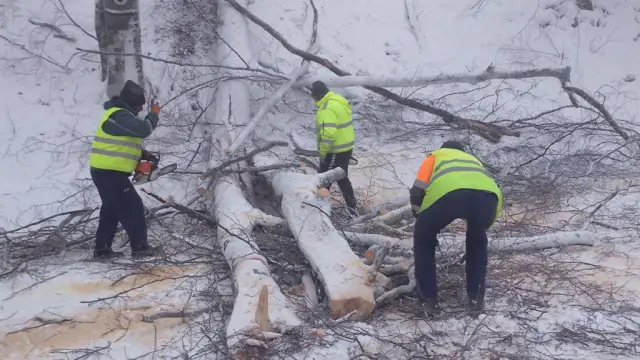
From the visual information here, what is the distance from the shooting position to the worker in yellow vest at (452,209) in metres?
4.85

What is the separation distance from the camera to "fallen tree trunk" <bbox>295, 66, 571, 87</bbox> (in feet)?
28.0

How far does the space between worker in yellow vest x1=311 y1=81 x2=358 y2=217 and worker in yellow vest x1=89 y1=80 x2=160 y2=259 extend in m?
1.97

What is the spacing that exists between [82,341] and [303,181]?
8.24 feet

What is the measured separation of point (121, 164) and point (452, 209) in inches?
119

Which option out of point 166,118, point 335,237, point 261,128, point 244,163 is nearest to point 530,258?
point 335,237

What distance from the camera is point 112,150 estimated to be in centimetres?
609

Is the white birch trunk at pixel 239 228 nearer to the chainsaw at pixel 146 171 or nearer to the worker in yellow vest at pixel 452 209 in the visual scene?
the chainsaw at pixel 146 171

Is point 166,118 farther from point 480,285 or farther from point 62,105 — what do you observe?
point 480,285

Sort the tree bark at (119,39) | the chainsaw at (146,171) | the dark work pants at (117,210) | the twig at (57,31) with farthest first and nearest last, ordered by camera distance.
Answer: the twig at (57,31) → the tree bark at (119,39) → the chainsaw at (146,171) → the dark work pants at (117,210)

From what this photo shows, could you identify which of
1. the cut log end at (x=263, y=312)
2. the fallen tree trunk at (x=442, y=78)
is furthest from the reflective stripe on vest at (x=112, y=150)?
the fallen tree trunk at (x=442, y=78)

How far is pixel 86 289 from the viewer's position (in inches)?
225

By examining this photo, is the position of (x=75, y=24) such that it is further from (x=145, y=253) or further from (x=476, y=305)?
(x=476, y=305)

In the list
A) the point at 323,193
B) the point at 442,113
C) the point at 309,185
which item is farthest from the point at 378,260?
the point at 442,113

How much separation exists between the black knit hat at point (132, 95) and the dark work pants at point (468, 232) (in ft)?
9.14
